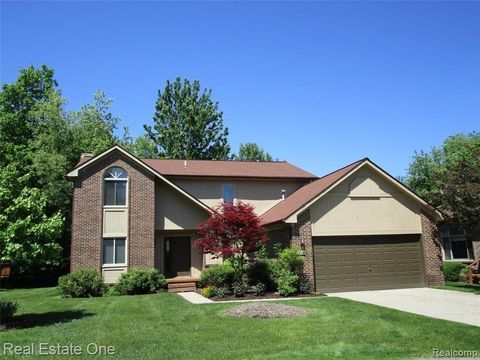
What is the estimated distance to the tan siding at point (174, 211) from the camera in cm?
2304

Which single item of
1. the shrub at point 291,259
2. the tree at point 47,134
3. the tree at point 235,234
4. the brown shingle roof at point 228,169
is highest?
the tree at point 47,134

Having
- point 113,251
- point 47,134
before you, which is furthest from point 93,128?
point 113,251

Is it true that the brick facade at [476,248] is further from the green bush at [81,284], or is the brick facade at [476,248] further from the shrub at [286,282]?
the green bush at [81,284]

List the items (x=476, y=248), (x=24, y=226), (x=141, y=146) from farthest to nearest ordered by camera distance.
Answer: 1. (x=141, y=146)
2. (x=476, y=248)
3. (x=24, y=226)

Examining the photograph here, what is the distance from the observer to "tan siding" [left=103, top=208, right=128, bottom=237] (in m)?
21.4

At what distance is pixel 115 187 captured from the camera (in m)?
21.9

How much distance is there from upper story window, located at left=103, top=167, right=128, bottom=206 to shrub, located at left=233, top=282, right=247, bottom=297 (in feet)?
25.2

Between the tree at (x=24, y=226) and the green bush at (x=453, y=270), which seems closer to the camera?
the tree at (x=24, y=226)

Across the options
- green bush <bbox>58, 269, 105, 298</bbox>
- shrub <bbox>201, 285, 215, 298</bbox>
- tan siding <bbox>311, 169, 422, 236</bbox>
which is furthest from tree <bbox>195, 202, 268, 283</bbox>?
green bush <bbox>58, 269, 105, 298</bbox>

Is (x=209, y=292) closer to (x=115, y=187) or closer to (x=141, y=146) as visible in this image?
(x=115, y=187)

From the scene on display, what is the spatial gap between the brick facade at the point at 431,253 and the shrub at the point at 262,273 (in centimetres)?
770

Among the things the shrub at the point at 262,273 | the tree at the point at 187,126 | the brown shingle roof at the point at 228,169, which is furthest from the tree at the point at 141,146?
the shrub at the point at 262,273

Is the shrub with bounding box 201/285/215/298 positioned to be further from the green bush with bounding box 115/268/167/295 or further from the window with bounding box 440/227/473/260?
the window with bounding box 440/227/473/260

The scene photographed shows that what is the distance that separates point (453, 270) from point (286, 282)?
10537 mm
